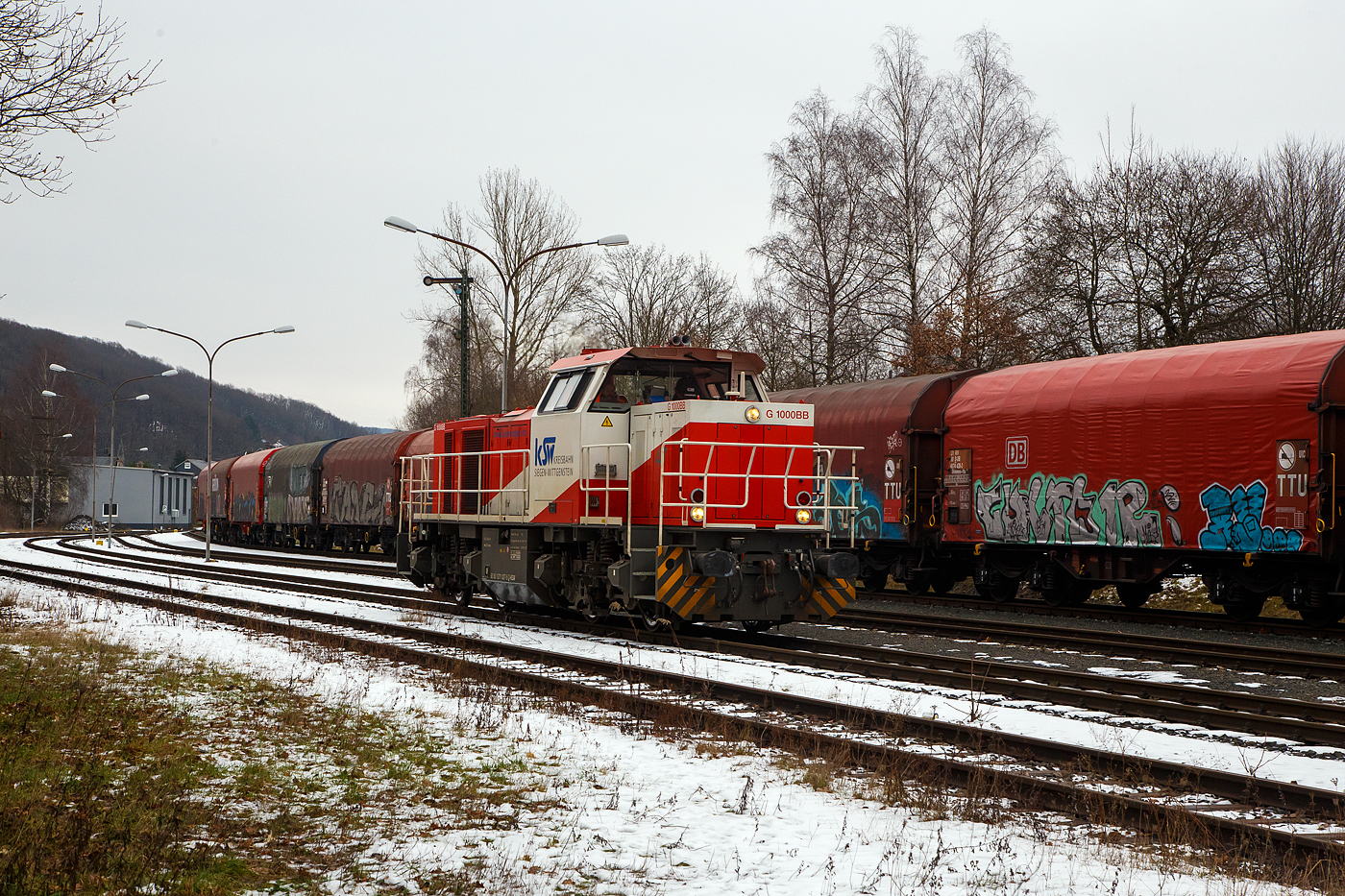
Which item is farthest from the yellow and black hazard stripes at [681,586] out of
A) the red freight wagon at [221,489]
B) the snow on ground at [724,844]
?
the red freight wagon at [221,489]

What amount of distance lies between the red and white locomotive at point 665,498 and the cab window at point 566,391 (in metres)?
0.03

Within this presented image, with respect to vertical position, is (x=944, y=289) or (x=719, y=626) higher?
(x=944, y=289)

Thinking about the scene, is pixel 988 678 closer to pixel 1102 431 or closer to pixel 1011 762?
pixel 1011 762

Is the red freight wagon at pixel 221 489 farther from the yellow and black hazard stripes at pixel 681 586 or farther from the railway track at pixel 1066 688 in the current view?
the yellow and black hazard stripes at pixel 681 586

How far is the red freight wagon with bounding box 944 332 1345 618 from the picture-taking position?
13.3 m

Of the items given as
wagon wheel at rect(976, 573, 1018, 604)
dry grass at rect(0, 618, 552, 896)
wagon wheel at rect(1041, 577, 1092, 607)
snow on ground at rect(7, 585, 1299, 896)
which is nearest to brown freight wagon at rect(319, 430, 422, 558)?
wagon wheel at rect(976, 573, 1018, 604)

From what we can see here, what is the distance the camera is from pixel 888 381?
20.1 meters

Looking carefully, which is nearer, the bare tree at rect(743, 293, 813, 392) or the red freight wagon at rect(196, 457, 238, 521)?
the bare tree at rect(743, 293, 813, 392)

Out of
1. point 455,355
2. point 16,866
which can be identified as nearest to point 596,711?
point 16,866

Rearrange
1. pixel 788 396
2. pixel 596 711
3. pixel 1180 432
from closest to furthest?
1. pixel 596 711
2. pixel 1180 432
3. pixel 788 396

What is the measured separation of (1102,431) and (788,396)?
7071 mm

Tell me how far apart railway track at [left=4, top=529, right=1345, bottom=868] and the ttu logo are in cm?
361

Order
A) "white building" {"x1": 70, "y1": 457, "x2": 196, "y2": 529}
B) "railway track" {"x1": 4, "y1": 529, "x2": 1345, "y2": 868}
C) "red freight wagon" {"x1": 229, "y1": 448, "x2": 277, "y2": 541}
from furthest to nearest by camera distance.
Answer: "white building" {"x1": 70, "y1": 457, "x2": 196, "y2": 529}
"red freight wagon" {"x1": 229, "y1": 448, "x2": 277, "y2": 541}
"railway track" {"x1": 4, "y1": 529, "x2": 1345, "y2": 868}

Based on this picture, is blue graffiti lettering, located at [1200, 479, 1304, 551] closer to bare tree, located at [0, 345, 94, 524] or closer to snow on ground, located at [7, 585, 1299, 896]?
snow on ground, located at [7, 585, 1299, 896]
